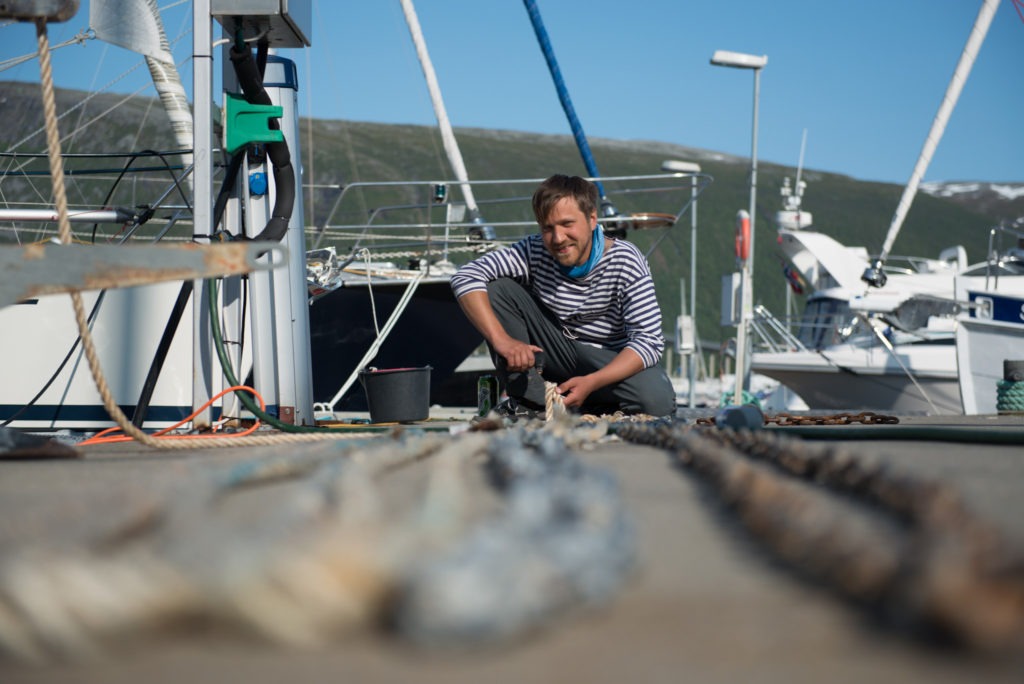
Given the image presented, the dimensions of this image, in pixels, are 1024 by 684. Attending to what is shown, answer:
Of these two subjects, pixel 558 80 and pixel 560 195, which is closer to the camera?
pixel 560 195

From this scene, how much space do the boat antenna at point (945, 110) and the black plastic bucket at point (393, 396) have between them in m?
9.49

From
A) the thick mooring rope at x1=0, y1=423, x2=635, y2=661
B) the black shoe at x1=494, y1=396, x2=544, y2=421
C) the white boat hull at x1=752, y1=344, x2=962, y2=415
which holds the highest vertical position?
the thick mooring rope at x1=0, y1=423, x2=635, y2=661

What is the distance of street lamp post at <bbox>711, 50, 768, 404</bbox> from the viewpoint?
1141 cm

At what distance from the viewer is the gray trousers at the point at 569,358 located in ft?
13.8

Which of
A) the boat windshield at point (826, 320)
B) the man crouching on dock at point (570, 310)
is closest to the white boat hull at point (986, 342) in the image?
the boat windshield at point (826, 320)

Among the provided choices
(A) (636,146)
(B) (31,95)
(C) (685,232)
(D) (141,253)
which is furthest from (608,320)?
(A) (636,146)

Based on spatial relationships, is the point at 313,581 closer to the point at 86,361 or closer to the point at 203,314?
the point at 203,314

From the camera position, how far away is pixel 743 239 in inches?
484

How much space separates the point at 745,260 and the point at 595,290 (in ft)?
27.4

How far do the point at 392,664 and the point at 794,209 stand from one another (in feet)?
59.5

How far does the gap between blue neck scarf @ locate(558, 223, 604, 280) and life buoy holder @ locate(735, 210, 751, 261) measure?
8395mm

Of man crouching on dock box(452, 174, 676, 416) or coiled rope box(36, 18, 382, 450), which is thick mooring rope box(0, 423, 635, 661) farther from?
man crouching on dock box(452, 174, 676, 416)

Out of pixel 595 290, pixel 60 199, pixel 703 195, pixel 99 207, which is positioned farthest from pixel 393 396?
pixel 703 195

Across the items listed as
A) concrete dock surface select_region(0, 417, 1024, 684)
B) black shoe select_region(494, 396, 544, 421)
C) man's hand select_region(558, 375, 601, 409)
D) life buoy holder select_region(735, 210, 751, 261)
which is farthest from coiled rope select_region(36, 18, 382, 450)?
life buoy holder select_region(735, 210, 751, 261)
